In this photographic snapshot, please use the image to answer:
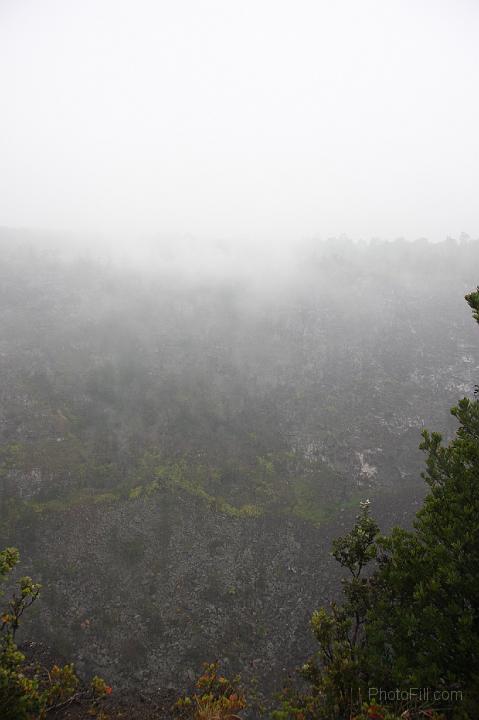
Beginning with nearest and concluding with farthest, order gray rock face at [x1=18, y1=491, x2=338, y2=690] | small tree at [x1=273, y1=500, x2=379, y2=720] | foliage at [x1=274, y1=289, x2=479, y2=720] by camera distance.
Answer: foliage at [x1=274, y1=289, x2=479, y2=720]
small tree at [x1=273, y1=500, x2=379, y2=720]
gray rock face at [x1=18, y1=491, x2=338, y2=690]

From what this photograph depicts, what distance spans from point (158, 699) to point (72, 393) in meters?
39.2

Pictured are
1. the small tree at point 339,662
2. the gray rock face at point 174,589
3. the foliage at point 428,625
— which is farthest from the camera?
the gray rock face at point 174,589

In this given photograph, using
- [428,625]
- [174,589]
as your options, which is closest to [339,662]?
[428,625]

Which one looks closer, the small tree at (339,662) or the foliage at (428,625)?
the foliage at (428,625)

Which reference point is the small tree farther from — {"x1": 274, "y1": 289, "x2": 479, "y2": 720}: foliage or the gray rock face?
the gray rock face

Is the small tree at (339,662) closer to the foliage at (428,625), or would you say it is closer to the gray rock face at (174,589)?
the foliage at (428,625)

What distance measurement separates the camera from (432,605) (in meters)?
10.3

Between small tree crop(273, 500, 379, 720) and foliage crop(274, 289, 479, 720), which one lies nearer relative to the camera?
foliage crop(274, 289, 479, 720)

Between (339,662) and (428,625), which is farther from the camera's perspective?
(339,662)

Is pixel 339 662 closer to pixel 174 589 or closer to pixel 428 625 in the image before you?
pixel 428 625

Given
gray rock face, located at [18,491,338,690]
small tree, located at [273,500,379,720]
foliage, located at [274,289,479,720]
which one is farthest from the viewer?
gray rock face, located at [18,491,338,690]

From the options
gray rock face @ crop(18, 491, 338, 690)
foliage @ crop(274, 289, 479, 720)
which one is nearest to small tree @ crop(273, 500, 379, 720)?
foliage @ crop(274, 289, 479, 720)

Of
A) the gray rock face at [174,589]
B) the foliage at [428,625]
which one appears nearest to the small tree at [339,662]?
the foliage at [428,625]

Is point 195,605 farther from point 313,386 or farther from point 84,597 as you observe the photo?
point 313,386
